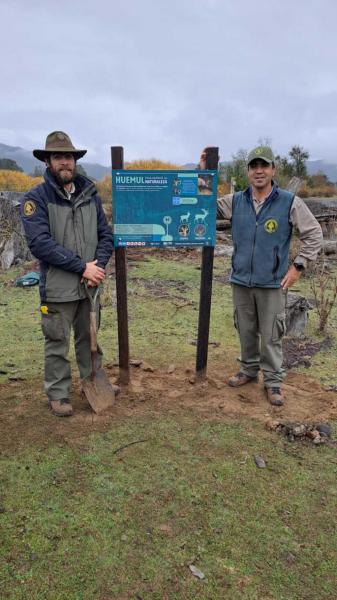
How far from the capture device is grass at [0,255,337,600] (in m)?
2.34

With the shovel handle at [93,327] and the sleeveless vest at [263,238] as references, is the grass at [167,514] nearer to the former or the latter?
the shovel handle at [93,327]

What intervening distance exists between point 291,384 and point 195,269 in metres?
6.01

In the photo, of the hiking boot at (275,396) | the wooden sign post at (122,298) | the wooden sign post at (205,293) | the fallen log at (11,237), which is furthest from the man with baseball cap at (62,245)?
the fallen log at (11,237)

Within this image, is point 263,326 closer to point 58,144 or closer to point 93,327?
point 93,327

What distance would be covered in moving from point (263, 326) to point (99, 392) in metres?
1.52

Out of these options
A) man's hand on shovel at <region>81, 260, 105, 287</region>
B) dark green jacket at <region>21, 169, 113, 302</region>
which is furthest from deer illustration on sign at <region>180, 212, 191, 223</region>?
man's hand on shovel at <region>81, 260, 105, 287</region>

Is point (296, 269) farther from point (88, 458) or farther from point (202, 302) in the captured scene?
point (88, 458)

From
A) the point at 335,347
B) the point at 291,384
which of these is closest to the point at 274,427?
the point at 291,384

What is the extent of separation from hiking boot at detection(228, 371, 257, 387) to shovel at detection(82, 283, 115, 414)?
1159 mm

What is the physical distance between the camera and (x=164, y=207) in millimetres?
3939

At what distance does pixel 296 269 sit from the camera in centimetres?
378

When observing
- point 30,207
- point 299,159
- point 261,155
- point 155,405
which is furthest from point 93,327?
point 299,159

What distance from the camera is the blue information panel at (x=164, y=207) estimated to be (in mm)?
3865

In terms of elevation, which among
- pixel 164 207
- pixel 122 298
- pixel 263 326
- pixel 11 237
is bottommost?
pixel 11 237
